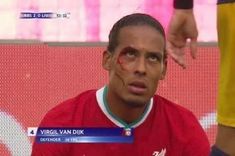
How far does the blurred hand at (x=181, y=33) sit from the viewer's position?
125 centimetres

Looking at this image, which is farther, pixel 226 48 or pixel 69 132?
pixel 69 132

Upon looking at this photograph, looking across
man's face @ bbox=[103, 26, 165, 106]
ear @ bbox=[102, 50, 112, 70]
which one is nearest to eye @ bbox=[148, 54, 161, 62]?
man's face @ bbox=[103, 26, 165, 106]

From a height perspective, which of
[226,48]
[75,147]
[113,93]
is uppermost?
[226,48]

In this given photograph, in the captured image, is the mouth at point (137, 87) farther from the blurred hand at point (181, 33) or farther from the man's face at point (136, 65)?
the blurred hand at point (181, 33)

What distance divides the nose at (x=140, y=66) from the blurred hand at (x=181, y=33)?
11 centimetres

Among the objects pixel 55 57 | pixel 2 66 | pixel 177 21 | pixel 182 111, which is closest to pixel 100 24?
pixel 55 57

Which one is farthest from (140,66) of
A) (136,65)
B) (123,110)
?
(123,110)

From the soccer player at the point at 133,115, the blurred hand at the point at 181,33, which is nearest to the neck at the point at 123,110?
the soccer player at the point at 133,115

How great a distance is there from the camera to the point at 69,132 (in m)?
1.48

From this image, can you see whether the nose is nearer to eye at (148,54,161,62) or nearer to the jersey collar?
eye at (148,54,161,62)

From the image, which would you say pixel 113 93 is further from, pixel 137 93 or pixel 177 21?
pixel 177 21

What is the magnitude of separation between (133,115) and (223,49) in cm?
36

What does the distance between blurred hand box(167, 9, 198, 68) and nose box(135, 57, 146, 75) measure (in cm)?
11

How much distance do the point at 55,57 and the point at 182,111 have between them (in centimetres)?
80
